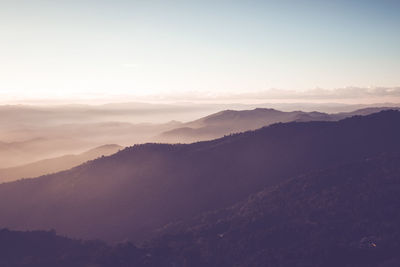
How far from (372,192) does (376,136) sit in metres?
68.1

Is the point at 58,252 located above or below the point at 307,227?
above

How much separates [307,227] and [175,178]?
2528 inches

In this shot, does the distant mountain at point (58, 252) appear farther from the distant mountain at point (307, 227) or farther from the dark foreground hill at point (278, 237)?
the distant mountain at point (307, 227)

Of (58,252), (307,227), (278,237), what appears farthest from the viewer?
(307,227)

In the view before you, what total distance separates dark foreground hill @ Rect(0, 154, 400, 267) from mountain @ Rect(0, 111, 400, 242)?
796 inches

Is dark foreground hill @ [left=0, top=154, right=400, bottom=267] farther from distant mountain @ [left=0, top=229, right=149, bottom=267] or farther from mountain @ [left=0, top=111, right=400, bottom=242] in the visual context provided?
mountain @ [left=0, top=111, right=400, bottom=242]

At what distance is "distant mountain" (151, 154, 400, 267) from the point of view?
80625 millimetres

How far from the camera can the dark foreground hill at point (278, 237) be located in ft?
251

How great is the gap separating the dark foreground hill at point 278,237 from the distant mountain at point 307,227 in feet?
0.68

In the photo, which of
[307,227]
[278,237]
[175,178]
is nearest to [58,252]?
[278,237]

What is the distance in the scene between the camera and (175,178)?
479 ft

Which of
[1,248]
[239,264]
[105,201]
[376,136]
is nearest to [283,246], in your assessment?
[239,264]

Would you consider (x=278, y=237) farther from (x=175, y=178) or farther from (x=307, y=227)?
(x=175, y=178)

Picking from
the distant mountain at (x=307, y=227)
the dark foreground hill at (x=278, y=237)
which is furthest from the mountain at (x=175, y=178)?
the dark foreground hill at (x=278, y=237)
